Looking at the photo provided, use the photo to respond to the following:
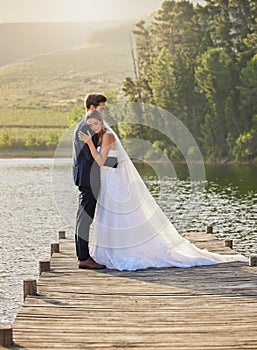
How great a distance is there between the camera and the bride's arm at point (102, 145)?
1073 cm

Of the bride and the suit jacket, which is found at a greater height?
the suit jacket

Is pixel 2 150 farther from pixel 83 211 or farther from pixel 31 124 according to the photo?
pixel 83 211

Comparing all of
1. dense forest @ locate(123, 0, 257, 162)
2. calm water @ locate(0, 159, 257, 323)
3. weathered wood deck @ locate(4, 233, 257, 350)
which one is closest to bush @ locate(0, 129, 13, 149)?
dense forest @ locate(123, 0, 257, 162)

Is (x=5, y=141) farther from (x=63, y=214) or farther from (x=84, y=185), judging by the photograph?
(x=84, y=185)

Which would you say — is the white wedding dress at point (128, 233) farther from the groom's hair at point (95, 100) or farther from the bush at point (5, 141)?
the bush at point (5, 141)

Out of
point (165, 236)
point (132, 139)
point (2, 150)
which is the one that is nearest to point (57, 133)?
point (2, 150)

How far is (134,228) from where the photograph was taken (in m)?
11.1

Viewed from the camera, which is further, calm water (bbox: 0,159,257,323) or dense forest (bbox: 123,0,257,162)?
dense forest (bbox: 123,0,257,162)

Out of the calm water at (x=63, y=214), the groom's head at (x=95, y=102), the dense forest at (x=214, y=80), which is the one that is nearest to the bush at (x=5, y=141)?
the dense forest at (x=214, y=80)

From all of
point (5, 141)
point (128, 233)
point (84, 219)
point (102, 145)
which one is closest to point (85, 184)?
point (84, 219)

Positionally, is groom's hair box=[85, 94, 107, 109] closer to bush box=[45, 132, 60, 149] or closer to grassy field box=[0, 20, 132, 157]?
grassy field box=[0, 20, 132, 157]

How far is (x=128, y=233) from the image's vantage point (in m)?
11.0

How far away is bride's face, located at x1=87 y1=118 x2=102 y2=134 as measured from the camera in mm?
10672

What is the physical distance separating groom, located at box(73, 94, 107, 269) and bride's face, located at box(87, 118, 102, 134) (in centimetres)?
6
